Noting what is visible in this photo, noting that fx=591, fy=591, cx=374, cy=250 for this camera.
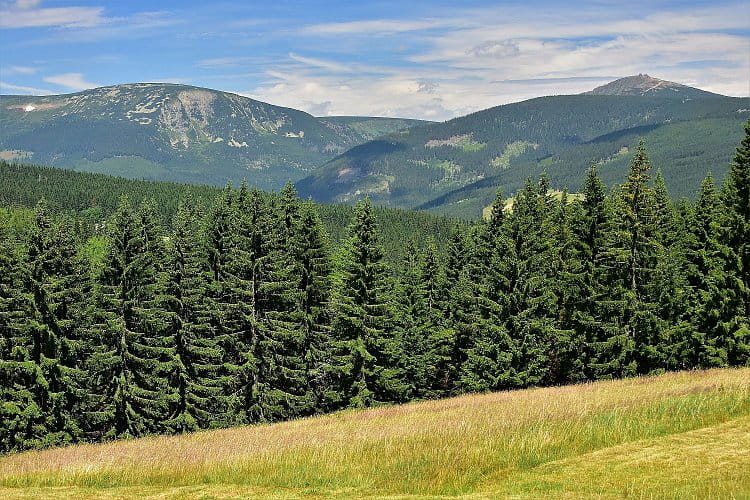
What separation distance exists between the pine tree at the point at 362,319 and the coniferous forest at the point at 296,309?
12 cm

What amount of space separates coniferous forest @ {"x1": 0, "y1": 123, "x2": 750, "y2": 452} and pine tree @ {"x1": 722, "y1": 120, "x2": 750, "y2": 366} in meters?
0.10

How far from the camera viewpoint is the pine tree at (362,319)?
36.5 metres

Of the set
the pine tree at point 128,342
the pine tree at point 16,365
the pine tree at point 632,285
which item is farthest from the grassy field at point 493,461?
the pine tree at point 632,285

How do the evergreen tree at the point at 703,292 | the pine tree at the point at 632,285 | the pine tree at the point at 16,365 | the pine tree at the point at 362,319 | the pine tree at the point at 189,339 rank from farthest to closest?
the pine tree at the point at 362,319, the pine tree at the point at 632,285, the pine tree at the point at 189,339, the evergreen tree at the point at 703,292, the pine tree at the point at 16,365

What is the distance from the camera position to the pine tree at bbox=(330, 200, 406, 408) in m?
36.5

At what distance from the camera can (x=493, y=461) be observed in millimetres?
12664

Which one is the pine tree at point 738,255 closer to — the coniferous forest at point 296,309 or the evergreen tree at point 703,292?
the coniferous forest at point 296,309

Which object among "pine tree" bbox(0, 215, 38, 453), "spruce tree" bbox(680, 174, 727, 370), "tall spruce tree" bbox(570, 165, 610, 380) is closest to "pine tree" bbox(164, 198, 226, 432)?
"pine tree" bbox(0, 215, 38, 453)

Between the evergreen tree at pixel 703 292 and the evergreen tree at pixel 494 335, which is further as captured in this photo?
the evergreen tree at pixel 494 335

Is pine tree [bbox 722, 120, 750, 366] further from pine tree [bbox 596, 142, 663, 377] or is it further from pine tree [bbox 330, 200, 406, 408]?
pine tree [bbox 330, 200, 406, 408]

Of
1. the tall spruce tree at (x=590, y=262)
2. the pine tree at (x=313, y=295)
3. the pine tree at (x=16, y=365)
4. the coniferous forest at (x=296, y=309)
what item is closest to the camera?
the pine tree at (x=16, y=365)

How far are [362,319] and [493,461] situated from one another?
24.3 metres

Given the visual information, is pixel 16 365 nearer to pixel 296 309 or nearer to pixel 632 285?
pixel 296 309

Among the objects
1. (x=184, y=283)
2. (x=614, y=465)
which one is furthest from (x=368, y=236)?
(x=614, y=465)
